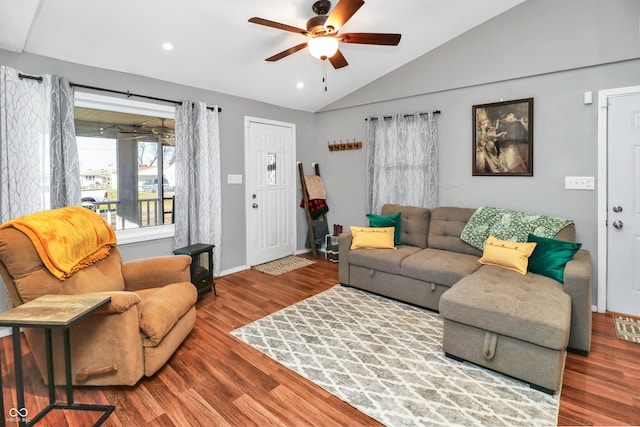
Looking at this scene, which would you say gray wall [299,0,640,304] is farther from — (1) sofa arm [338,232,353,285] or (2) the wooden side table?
(2) the wooden side table

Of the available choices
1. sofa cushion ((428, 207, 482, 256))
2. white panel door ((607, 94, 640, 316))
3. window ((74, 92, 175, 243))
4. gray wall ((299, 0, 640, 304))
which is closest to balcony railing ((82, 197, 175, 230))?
window ((74, 92, 175, 243))

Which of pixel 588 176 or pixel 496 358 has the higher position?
pixel 588 176

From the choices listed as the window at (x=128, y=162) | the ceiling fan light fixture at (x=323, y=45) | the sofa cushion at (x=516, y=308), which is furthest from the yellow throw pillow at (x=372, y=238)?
the window at (x=128, y=162)

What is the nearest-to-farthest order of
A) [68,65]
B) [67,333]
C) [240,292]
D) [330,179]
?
1. [67,333]
2. [68,65]
3. [240,292]
4. [330,179]

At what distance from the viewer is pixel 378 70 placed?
434 cm

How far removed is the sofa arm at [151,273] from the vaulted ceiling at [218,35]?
1920 mm

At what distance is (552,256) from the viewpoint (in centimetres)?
270

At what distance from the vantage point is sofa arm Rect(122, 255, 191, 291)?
2.66 metres

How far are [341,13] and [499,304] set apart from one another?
7.22 feet

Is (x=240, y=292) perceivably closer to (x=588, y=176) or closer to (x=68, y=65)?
(x=68, y=65)

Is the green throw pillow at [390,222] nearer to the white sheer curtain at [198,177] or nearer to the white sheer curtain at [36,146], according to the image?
the white sheer curtain at [198,177]

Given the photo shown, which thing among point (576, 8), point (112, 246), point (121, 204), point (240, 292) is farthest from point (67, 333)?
point (576, 8)

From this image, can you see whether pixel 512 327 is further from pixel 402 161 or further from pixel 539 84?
pixel 402 161

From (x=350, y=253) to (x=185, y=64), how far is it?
2.69m
